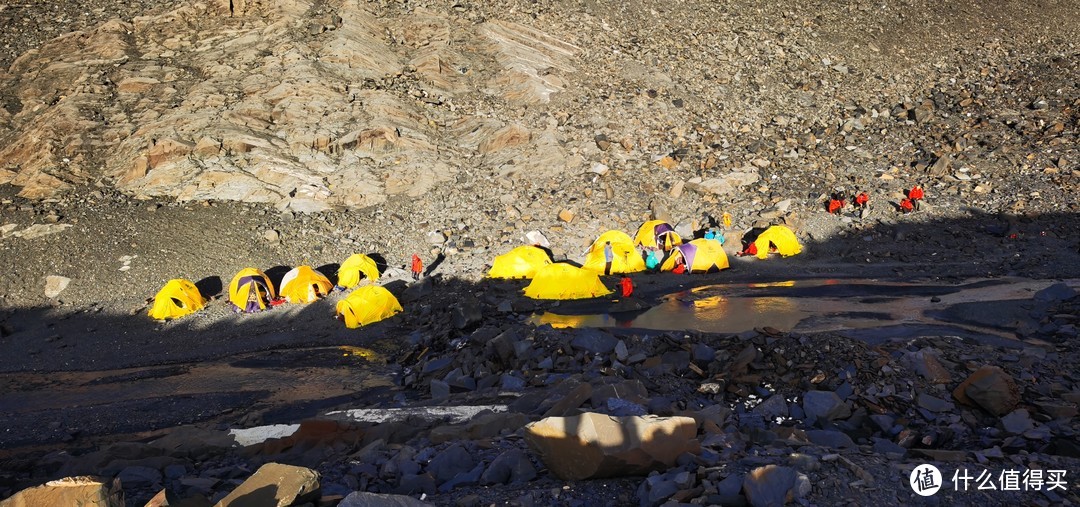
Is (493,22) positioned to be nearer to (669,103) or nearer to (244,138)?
(669,103)

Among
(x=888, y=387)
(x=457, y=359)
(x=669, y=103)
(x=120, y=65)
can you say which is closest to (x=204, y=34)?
(x=120, y=65)

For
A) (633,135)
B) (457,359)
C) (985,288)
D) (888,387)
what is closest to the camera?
(888,387)

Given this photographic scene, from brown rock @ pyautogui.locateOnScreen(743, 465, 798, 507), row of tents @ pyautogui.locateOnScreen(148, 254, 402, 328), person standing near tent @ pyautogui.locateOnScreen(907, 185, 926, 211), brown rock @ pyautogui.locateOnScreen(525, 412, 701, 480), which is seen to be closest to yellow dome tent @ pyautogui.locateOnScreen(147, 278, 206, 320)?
row of tents @ pyautogui.locateOnScreen(148, 254, 402, 328)

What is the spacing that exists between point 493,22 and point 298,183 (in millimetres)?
9771

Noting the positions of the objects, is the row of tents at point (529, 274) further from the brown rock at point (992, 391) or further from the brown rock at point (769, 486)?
the brown rock at point (769, 486)

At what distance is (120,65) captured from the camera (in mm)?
22797

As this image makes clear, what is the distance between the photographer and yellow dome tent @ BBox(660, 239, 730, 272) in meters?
17.3

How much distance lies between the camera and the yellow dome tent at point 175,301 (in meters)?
16.1

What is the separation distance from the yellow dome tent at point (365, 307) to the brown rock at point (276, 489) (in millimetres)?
9839

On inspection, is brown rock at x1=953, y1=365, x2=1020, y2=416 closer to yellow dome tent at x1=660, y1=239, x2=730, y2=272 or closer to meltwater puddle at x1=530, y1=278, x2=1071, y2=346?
meltwater puddle at x1=530, y1=278, x2=1071, y2=346

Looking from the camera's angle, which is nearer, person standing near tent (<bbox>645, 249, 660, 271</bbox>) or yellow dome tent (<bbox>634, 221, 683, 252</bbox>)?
person standing near tent (<bbox>645, 249, 660, 271</bbox>)

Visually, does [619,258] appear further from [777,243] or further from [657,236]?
[777,243]

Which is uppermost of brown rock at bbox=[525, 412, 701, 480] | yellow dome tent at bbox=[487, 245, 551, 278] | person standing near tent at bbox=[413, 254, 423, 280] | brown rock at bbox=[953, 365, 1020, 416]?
brown rock at bbox=[525, 412, 701, 480]

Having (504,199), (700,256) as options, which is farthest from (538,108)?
(700,256)
